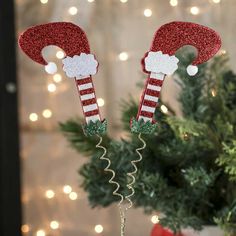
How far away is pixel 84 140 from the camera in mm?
775

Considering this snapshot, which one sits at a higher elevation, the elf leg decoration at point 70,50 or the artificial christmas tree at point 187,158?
the elf leg decoration at point 70,50

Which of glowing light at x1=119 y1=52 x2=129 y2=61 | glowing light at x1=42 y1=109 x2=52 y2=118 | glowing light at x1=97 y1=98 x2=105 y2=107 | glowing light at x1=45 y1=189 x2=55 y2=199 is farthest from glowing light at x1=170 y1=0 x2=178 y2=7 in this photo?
glowing light at x1=45 y1=189 x2=55 y2=199

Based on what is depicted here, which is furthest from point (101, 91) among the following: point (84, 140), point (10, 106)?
point (84, 140)

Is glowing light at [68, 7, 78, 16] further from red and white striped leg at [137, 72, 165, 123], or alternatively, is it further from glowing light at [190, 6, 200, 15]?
red and white striped leg at [137, 72, 165, 123]

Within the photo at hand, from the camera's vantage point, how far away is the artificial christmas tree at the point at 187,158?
2.22 ft

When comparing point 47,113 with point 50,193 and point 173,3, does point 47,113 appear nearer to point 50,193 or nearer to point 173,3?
point 50,193

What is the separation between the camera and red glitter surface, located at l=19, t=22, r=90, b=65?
552 mm

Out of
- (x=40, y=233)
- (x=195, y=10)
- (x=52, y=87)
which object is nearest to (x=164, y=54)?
(x=195, y=10)

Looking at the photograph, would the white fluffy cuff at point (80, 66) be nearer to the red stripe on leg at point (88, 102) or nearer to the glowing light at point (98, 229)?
the red stripe on leg at point (88, 102)

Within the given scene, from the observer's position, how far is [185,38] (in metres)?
0.56

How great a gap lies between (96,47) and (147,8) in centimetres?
13

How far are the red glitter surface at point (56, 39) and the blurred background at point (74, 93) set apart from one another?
1.62ft

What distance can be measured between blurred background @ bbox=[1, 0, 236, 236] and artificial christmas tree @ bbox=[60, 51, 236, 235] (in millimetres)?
278

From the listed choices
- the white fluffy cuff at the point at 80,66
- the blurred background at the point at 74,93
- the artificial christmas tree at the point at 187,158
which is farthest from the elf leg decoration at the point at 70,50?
the blurred background at the point at 74,93
